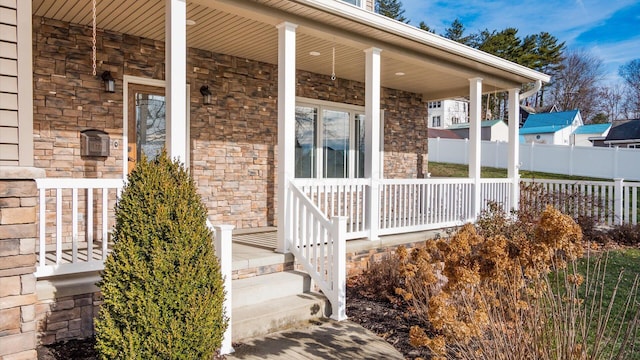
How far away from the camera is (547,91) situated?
34344 millimetres

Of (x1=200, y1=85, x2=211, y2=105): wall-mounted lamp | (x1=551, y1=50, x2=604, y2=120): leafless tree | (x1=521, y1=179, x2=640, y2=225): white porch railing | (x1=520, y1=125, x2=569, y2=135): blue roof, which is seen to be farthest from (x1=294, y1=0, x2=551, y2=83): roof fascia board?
(x1=551, y1=50, x2=604, y2=120): leafless tree

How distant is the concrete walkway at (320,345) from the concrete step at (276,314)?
0.23ft

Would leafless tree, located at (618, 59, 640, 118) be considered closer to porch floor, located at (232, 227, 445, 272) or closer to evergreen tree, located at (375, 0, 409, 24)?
evergreen tree, located at (375, 0, 409, 24)

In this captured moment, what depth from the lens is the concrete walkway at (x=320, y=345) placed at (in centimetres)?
326

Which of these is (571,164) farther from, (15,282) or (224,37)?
(15,282)

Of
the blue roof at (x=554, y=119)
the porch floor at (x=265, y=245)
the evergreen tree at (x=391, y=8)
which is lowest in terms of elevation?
the porch floor at (x=265, y=245)

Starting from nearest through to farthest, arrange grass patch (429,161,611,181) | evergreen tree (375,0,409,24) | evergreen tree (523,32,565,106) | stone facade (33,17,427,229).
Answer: stone facade (33,17,427,229) < grass patch (429,161,611,181) < evergreen tree (523,32,565,106) < evergreen tree (375,0,409,24)

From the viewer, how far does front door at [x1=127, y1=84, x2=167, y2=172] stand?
557cm

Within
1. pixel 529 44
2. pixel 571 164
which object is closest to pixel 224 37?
pixel 571 164

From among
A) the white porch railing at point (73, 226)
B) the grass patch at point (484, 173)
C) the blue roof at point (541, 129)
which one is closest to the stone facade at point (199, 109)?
the white porch railing at point (73, 226)

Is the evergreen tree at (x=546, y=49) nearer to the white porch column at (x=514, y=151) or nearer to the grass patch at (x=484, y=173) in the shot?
the grass patch at (x=484, y=173)

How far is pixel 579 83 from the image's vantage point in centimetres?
3234

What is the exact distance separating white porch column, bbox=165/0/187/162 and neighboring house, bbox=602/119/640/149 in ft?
89.8

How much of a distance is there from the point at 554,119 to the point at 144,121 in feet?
100.0
